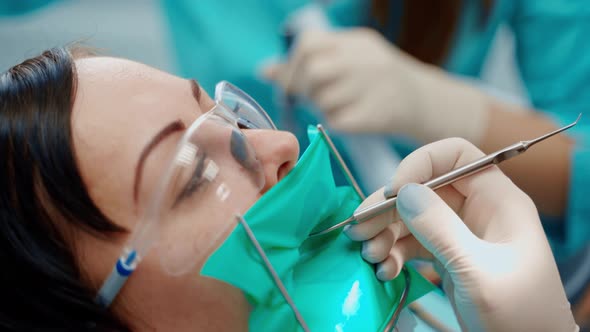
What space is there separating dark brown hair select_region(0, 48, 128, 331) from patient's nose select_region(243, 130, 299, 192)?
0.20 metres

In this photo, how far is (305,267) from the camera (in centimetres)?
73

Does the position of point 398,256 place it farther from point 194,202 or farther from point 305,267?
point 194,202

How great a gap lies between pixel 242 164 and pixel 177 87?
0.48ft

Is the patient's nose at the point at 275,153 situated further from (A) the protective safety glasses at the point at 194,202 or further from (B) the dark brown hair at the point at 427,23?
(B) the dark brown hair at the point at 427,23

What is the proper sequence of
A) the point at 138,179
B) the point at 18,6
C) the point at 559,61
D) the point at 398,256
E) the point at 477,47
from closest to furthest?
the point at 138,179 → the point at 398,256 → the point at 559,61 → the point at 477,47 → the point at 18,6

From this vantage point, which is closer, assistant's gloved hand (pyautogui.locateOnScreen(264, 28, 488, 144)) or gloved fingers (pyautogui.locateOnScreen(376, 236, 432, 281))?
gloved fingers (pyautogui.locateOnScreen(376, 236, 432, 281))

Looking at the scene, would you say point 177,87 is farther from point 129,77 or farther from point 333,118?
point 333,118

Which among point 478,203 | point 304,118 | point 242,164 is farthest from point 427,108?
point 242,164

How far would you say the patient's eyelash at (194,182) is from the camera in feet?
2.12

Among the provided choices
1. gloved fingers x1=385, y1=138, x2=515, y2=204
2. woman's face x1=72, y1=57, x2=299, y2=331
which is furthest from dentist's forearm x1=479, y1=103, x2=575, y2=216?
woman's face x1=72, y1=57, x2=299, y2=331

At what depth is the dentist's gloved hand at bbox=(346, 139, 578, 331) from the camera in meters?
0.64

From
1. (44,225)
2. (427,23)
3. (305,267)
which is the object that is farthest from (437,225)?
(427,23)

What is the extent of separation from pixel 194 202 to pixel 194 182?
0.08 ft

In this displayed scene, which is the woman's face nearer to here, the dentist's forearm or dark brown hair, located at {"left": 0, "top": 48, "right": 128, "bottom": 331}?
dark brown hair, located at {"left": 0, "top": 48, "right": 128, "bottom": 331}
